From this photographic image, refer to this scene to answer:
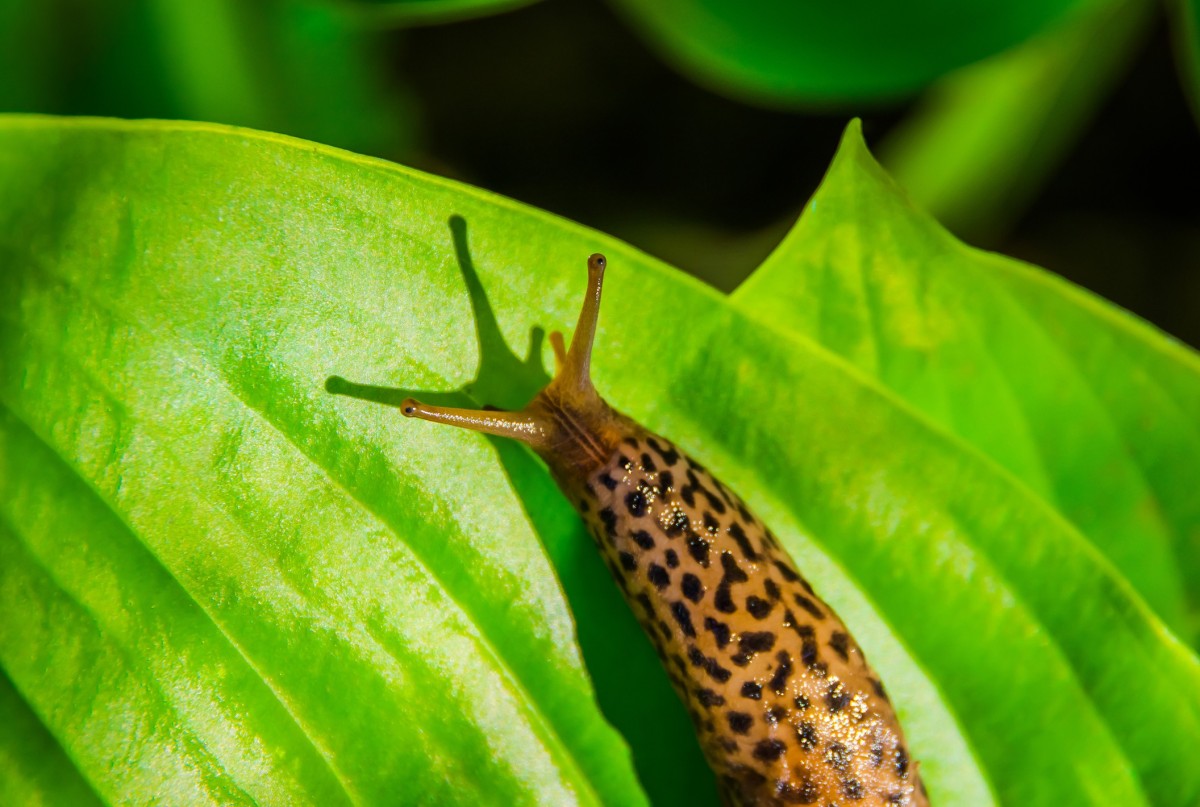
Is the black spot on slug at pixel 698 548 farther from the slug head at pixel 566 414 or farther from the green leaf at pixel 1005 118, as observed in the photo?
the green leaf at pixel 1005 118

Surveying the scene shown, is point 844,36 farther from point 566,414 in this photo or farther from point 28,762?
point 28,762

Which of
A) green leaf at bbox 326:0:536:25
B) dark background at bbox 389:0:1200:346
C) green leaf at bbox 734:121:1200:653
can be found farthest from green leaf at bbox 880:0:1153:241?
green leaf at bbox 326:0:536:25

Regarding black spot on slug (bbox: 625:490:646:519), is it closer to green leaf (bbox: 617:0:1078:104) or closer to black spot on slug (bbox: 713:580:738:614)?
black spot on slug (bbox: 713:580:738:614)

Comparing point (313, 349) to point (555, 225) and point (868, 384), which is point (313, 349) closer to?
point (555, 225)

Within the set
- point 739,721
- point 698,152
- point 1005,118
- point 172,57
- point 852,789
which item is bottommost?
point 852,789

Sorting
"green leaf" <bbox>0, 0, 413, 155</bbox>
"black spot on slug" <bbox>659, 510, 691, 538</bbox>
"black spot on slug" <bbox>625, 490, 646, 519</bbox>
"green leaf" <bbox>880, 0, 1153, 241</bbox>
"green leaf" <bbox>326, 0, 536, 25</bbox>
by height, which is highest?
"green leaf" <bbox>0, 0, 413, 155</bbox>

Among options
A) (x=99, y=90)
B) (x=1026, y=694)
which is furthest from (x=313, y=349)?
(x=99, y=90)

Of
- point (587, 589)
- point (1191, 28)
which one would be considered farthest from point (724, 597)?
point (1191, 28)
